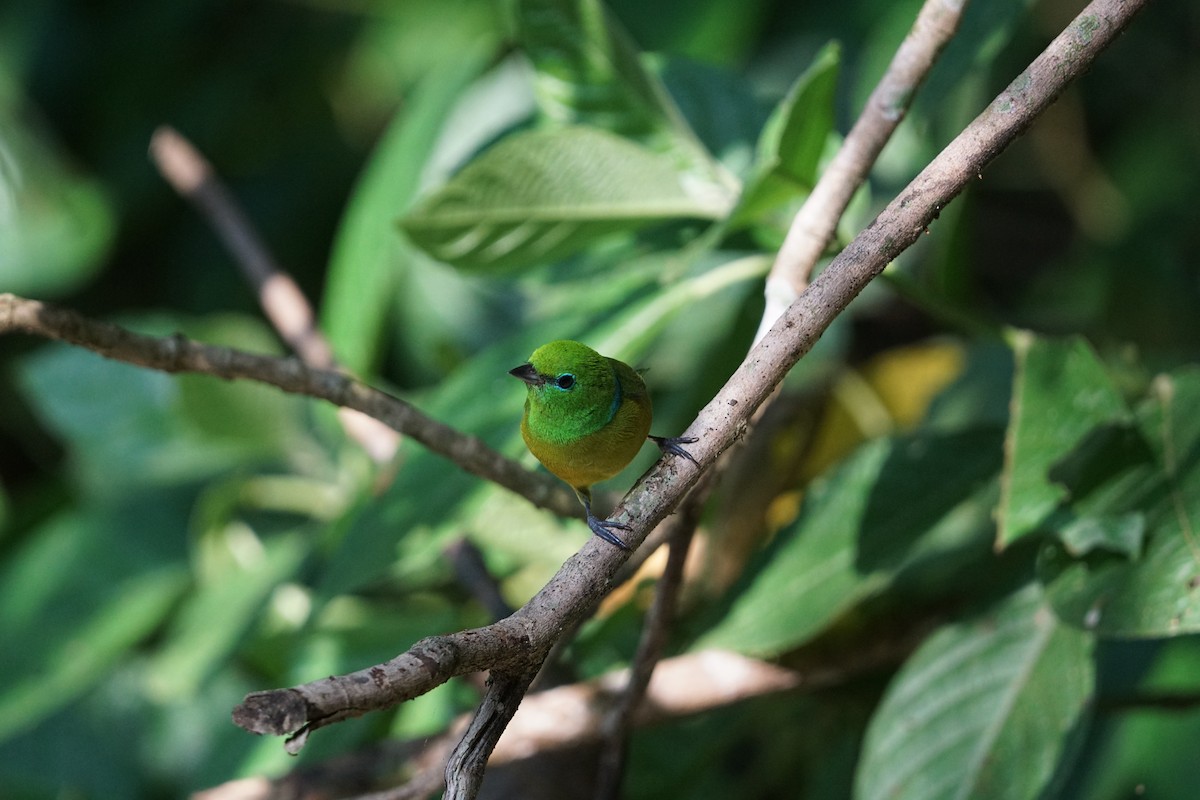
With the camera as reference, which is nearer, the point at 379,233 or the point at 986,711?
the point at 986,711

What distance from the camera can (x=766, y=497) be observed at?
2.20 metres

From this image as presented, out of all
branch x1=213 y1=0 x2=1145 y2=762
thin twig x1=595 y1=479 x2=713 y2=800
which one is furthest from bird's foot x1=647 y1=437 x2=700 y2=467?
thin twig x1=595 y1=479 x2=713 y2=800

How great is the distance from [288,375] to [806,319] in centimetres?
58

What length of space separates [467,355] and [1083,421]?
1.53 m

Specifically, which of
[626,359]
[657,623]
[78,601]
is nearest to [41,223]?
[78,601]

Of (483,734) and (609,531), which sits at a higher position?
(609,531)

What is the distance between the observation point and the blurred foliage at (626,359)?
5.13ft

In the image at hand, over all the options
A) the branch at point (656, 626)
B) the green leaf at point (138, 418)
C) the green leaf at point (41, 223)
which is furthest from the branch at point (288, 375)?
the green leaf at point (41, 223)

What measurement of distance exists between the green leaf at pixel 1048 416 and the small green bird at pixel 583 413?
52 centimetres

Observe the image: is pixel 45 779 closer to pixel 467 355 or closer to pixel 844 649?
pixel 467 355

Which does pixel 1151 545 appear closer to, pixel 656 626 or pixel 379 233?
pixel 656 626

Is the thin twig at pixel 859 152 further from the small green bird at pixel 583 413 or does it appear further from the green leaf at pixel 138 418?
the green leaf at pixel 138 418

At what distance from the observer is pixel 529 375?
4.56ft

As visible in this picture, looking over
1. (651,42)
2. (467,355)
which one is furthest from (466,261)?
(651,42)
